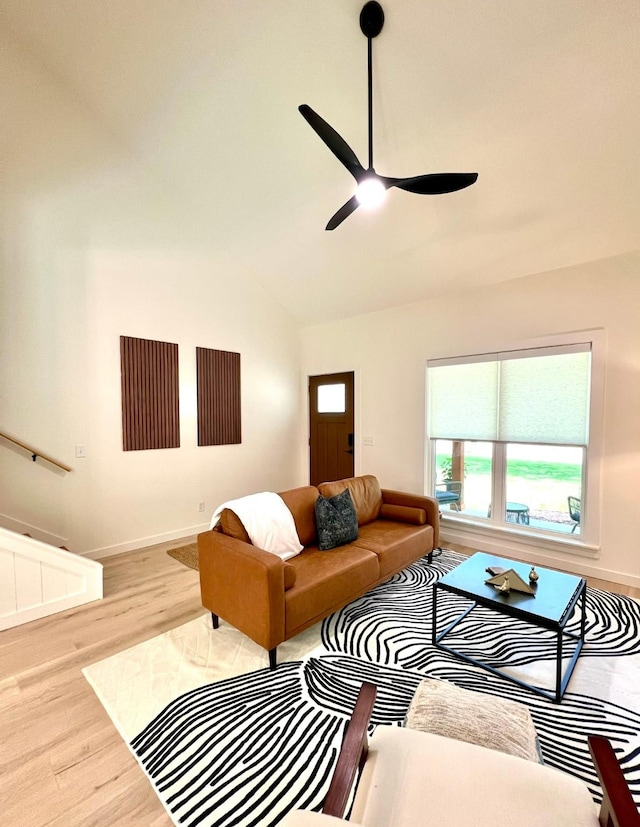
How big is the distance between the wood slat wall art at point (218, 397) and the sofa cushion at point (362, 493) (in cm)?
199

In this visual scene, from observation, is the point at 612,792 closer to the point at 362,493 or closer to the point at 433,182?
the point at 433,182

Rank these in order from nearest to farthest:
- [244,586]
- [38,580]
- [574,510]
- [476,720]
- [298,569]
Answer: [476,720]
[244,586]
[298,569]
[38,580]
[574,510]

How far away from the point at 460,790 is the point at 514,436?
330 centimetres

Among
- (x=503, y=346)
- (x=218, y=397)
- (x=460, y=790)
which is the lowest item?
(x=460, y=790)

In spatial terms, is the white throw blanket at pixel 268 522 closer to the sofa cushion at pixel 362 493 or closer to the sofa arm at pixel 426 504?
the sofa cushion at pixel 362 493

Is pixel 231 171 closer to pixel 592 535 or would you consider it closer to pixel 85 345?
pixel 85 345

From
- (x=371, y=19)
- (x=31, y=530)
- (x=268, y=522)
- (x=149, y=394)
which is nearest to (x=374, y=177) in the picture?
(x=371, y=19)

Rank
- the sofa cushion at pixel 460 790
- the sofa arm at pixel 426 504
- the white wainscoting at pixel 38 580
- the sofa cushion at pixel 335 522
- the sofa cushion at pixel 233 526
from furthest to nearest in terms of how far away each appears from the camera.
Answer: the sofa arm at pixel 426 504 < the sofa cushion at pixel 335 522 < the white wainscoting at pixel 38 580 < the sofa cushion at pixel 233 526 < the sofa cushion at pixel 460 790

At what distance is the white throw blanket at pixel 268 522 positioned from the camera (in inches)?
99.7

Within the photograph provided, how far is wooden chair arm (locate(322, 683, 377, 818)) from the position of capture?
0.85 metres

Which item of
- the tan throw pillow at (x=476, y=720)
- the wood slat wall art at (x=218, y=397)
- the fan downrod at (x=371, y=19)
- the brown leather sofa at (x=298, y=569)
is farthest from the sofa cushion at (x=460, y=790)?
the wood slat wall art at (x=218, y=397)

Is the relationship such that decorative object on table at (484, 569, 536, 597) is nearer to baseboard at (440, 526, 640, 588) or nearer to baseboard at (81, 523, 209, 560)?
baseboard at (440, 526, 640, 588)

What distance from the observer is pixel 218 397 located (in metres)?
4.91

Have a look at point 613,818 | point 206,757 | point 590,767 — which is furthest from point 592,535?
point 206,757
